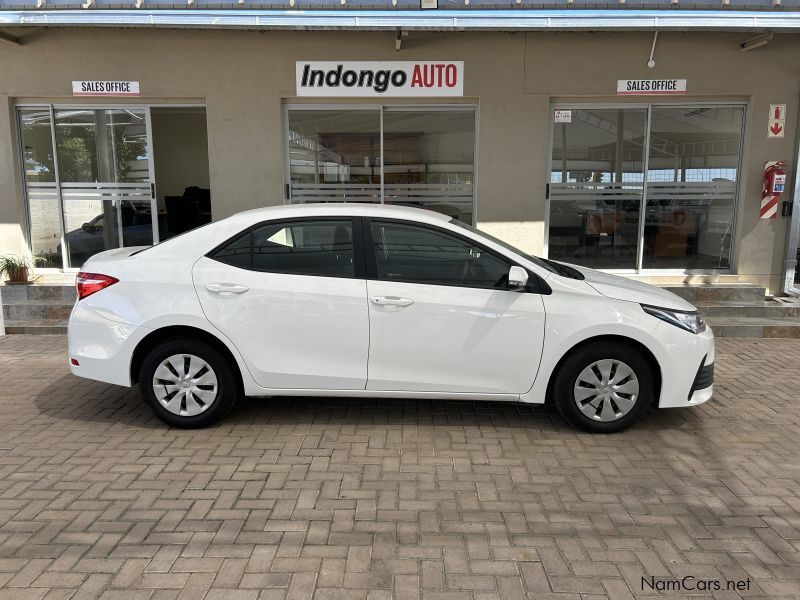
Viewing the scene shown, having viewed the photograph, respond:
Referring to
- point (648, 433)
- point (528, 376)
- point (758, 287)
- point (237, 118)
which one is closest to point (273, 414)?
point (528, 376)

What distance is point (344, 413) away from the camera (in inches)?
193

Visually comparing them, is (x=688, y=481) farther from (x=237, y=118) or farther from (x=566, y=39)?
(x=237, y=118)

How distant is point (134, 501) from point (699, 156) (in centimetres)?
825

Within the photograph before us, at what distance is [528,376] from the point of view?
4.34 meters

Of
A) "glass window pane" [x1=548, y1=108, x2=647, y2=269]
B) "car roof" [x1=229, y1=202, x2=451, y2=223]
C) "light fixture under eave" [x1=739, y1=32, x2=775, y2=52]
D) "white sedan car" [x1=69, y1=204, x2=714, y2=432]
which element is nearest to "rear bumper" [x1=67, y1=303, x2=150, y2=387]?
"white sedan car" [x1=69, y1=204, x2=714, y2=432]

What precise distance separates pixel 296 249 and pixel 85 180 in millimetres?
5687

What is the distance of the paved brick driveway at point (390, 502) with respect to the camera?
113 inches

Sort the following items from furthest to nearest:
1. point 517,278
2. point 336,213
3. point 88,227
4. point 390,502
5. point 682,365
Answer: point 88,227 → point 336,213 → point 682,365 → point 517,278 → point 390,502

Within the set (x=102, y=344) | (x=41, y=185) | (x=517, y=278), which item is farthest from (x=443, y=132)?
(x=41, y=185)

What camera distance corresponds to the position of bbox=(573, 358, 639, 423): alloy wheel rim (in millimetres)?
4332

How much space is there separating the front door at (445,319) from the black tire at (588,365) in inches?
9.5

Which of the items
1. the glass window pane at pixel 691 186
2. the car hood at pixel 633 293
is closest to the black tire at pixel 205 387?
the car hood at pixel 633 293

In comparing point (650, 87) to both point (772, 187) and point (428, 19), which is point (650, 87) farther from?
point (428, 19)

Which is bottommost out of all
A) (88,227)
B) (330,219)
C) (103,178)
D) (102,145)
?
(88,227)
